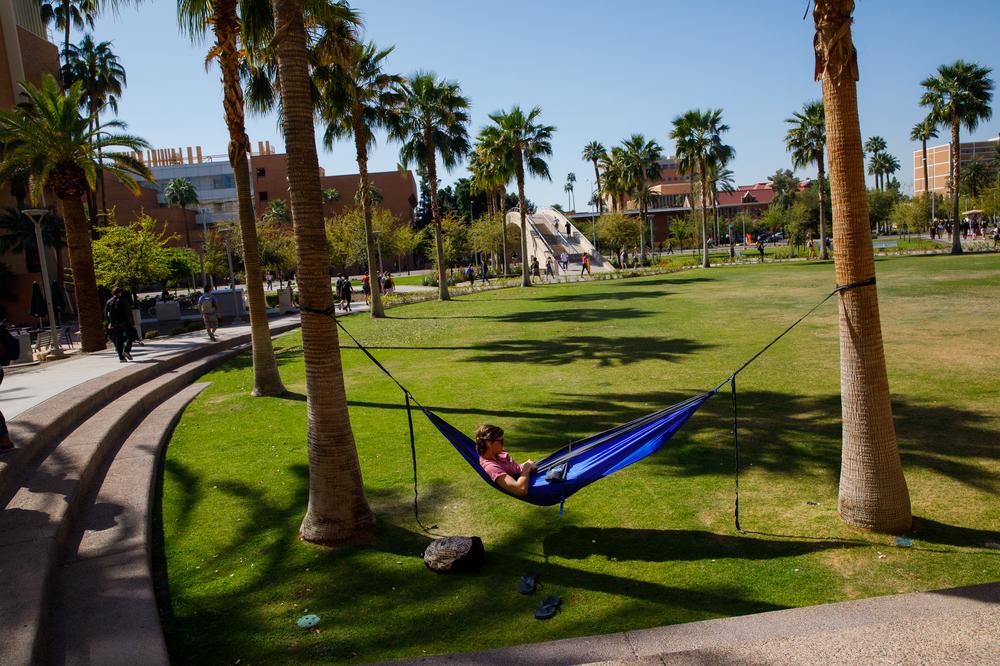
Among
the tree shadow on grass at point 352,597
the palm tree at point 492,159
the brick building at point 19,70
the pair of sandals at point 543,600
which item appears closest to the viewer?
the tree shadow on grass at point 352,597

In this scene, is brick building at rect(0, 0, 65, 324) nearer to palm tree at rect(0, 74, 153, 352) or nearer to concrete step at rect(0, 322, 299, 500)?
palm tree at rect(0, 74, 153, 352)

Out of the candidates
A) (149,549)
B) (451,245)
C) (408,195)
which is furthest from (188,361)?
(408,195)

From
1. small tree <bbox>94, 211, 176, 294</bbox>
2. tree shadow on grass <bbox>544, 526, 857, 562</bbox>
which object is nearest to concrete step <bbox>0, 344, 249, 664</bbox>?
tree shadow on grass <bbox>544, 526, 857, 562</bbox>

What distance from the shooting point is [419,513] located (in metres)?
6.48

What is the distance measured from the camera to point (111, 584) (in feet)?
16.1

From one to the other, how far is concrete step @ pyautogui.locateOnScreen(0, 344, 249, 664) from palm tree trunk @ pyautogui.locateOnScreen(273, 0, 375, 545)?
1925 mm

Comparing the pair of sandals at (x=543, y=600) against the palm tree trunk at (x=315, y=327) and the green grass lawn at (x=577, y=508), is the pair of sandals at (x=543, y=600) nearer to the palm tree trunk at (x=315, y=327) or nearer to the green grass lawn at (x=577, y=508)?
the green grass lawn at (x=577, y=508)

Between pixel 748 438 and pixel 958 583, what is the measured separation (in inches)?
136

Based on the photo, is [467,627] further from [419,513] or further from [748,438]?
[748,438]

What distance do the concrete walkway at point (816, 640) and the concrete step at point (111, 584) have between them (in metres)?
1.74

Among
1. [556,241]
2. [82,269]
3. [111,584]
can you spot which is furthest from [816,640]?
[556,241]

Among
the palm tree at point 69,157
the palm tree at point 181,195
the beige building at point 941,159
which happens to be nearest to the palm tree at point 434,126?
the palm tree at point 69,157

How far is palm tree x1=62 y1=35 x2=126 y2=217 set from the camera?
3616 centimetres

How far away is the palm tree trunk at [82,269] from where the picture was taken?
17.5 meters
